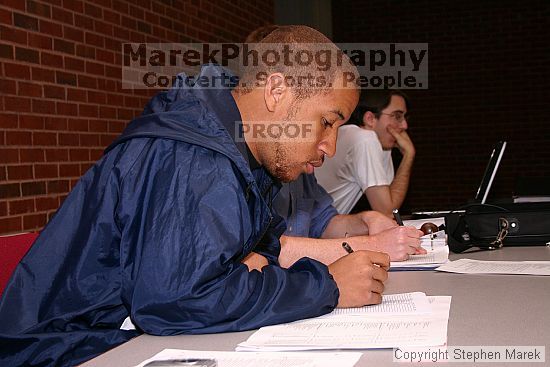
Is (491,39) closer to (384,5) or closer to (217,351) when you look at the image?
(384,5)

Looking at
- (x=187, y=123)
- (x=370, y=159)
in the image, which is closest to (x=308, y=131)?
(x=187, y=123)

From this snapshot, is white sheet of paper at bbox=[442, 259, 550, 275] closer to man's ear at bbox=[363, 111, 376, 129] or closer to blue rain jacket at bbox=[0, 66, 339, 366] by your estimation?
blue rain jacket at bbox=[0, 66, 339, 366]

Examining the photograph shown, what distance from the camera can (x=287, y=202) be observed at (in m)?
2.66

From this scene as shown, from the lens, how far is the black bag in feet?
7.79

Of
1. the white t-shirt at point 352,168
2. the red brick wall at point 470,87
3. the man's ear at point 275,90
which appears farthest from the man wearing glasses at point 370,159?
the red brick wall at point 470,87

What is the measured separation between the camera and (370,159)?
3879mm

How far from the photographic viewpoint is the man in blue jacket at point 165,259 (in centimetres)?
129

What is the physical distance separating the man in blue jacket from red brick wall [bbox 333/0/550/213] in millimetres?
6960

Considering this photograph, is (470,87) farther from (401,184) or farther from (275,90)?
(275,90)

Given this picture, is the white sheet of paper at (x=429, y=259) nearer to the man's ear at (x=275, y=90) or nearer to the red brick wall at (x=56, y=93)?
the man's ear at (x=275, y=90)

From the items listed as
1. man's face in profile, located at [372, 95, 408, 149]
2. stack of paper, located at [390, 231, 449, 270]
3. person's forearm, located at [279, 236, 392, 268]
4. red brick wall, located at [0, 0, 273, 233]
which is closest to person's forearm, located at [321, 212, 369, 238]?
stack of paper, located at [390, 231, 449, 270]

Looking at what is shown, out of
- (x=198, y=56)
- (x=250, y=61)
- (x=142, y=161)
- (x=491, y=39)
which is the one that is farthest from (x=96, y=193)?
(x=491, y=39)

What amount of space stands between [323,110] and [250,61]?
234 millimetres

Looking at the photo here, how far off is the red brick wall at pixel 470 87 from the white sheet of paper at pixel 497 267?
20.2 ft
